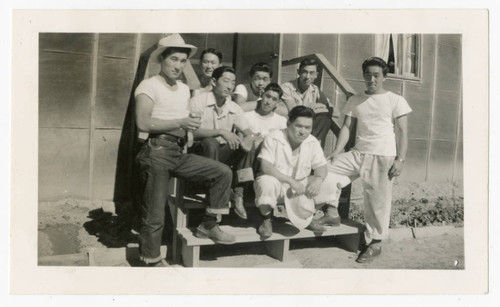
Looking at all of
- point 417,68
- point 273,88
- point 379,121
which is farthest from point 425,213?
point 273,88

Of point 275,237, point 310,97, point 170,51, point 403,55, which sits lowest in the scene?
point 275,237

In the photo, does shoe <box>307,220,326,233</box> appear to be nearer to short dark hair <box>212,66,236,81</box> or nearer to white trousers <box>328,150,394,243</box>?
white trousers <box>328,150,394,243</box>

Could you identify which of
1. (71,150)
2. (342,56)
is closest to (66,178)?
(71,150)

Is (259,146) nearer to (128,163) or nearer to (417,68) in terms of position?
(128,163)

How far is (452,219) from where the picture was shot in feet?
13.3

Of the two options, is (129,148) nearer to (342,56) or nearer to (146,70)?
(146,70)

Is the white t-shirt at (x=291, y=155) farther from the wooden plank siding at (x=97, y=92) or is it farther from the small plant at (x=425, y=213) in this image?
the small plant at (x=425, y=213)

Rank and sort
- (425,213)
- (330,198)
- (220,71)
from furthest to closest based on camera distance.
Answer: (425,213)
(330,198)
(220,71)

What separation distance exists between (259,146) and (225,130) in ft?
1.05

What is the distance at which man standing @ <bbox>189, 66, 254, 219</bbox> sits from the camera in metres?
3.00

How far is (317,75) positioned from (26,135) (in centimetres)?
254

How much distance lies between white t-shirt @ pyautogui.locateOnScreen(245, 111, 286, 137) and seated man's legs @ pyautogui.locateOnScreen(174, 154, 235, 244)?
21.1 inches

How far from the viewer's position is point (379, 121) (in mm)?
3469

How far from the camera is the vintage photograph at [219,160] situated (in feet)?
9.68
